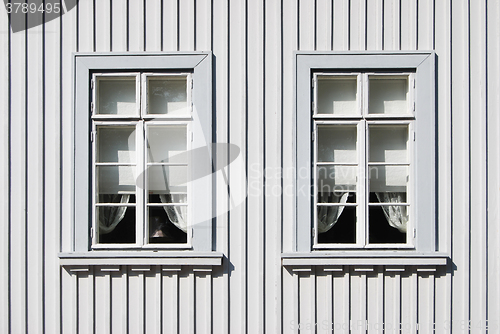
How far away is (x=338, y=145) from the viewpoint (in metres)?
3.14

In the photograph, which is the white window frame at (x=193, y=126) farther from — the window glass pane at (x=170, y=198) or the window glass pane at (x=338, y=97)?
the window glass pane at (x=338, y=97)

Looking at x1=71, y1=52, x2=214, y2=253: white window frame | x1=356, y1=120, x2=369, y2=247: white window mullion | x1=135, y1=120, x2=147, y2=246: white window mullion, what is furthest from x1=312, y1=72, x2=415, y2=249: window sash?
x1=135, y1=120, x2=147, y2=246: white window mullion

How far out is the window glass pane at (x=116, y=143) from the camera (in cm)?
314

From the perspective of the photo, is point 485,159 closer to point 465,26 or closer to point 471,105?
point 471,105

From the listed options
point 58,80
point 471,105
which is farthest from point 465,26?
point 58,80

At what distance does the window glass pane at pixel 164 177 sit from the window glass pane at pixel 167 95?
53 centimetres

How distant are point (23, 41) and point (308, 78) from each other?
2.66 metres

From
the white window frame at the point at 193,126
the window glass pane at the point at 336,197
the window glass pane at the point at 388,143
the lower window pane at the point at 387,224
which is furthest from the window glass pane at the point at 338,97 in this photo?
the white window frame at the point at 193,126

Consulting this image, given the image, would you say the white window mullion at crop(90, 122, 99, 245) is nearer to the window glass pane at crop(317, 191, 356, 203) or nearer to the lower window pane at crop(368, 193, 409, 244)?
the window glass pane at crop(317, 191, 356, 203)

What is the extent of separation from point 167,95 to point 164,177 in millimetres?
774

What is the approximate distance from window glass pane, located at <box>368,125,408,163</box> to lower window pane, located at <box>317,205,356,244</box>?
1.92ft

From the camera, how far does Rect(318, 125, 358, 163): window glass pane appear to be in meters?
3.14

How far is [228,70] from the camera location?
305cm

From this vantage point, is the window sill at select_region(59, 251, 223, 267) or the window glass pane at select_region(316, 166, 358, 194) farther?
the window glass pane at select_region(316, 166, 358, 194)
